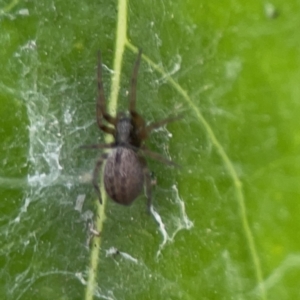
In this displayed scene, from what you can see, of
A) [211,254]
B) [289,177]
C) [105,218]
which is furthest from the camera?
[105,218]

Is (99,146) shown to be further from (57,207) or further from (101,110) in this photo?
(57,207)

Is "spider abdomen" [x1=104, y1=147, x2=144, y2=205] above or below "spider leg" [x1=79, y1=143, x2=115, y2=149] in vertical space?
below

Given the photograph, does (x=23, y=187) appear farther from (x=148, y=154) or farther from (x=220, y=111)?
(x=220, y=111)

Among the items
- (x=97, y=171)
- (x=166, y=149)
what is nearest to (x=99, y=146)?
(x=97, y=171)

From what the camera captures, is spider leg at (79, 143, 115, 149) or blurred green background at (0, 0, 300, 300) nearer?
blurred green background at (0, 0, 300, 300)

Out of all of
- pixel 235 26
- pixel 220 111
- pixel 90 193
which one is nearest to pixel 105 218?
pixel 90 193
